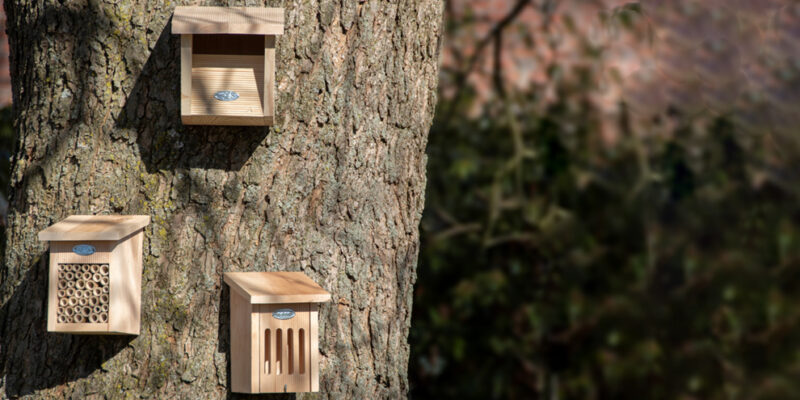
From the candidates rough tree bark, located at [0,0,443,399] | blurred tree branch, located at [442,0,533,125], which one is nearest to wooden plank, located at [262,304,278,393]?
rough tree bark, located at [0,0,443,399]

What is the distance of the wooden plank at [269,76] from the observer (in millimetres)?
1655

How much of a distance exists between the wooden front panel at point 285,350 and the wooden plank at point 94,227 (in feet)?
1.06

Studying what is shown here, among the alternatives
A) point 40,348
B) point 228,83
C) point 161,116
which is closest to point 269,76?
point 228,83

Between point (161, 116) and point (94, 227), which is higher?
point (161, 116)

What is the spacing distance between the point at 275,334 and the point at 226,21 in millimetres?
666

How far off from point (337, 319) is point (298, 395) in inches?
7.6

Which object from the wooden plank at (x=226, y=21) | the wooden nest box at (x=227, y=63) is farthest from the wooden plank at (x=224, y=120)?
the wooden plank at (x=226, y=21)

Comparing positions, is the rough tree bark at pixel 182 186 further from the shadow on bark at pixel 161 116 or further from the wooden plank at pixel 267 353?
the wooden plank at pixel 267 353

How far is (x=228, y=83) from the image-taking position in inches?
65.8

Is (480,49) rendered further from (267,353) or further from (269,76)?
(267,353)

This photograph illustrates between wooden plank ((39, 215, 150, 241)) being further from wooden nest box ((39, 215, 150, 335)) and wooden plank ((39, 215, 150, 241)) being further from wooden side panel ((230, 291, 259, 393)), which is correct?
wooden side panel ((230, 291, 259, 393))

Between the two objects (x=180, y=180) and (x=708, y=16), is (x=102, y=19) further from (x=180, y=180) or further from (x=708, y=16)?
(x=708, y=16)

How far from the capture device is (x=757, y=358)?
3641 mm

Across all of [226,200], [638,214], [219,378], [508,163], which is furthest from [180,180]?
[638,214]
